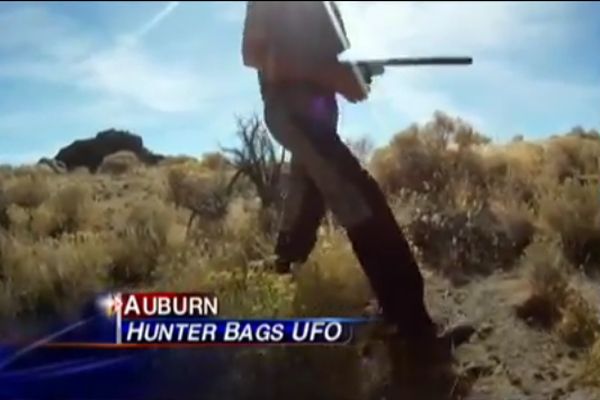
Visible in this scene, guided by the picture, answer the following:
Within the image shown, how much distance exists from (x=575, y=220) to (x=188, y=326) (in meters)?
1.46

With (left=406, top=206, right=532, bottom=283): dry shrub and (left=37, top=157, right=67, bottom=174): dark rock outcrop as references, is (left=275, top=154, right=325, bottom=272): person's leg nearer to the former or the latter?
(left=406, top=206, right=532, bottom=283): dry shrub

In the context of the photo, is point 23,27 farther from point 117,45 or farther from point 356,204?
point 356,204

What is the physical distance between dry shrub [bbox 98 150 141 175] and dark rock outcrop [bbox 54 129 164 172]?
23mm

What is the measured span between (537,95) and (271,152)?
860 mm

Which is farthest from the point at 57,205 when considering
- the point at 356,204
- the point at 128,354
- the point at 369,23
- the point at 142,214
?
the point at 369,23

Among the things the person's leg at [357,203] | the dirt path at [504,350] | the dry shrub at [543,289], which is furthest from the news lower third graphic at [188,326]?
the dry shrub at [543,289]

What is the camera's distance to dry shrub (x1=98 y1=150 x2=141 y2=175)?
3.18 m

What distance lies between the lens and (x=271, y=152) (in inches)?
128

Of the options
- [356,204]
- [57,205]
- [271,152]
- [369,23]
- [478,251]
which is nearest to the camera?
[369,23]

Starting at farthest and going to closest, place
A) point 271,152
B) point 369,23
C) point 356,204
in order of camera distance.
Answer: point 271,152 < point 356,204 < point 369,23

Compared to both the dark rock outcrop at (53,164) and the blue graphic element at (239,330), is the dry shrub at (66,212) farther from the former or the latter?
the blue graphic element at (239,330)

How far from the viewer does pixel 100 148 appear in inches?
122

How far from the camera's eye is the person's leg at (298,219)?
309 centimetres

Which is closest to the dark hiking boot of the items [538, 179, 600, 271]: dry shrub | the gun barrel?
the gun barrel
